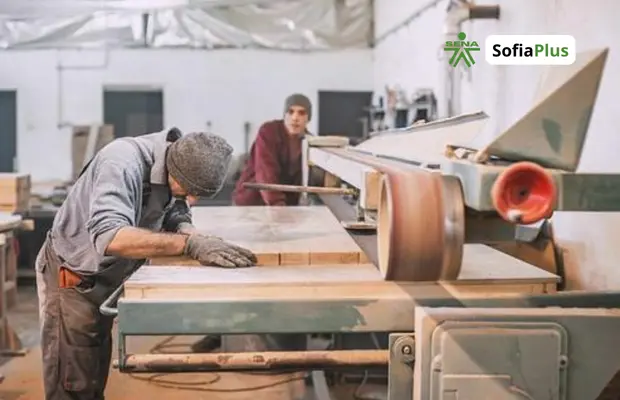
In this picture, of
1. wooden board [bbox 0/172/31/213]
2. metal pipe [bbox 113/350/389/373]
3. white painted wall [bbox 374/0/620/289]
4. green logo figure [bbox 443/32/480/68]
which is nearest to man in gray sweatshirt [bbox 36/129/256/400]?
metal pipe [bbox 113/350/389/373]

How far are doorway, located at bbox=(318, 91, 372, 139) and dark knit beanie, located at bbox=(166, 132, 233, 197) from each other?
167 inches

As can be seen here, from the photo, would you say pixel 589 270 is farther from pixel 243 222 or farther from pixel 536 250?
pixel 243 222

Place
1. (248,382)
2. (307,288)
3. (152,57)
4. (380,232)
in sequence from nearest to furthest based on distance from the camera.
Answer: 1. (380,232)
2. (307,288)
3. (248,382)
4. (152,57)

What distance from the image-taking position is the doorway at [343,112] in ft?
20.7

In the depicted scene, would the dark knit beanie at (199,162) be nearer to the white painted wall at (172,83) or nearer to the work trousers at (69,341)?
the work trousers at (69,341)

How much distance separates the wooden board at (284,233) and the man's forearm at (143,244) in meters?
0.02

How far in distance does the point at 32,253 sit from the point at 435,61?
3.33m

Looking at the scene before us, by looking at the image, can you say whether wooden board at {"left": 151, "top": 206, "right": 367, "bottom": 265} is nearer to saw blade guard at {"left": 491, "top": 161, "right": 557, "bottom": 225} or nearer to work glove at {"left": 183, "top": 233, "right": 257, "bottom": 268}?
work glove at {"left": 183, "top": 233, "right": 257, "bottom": 268}

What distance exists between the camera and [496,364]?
1338 mm

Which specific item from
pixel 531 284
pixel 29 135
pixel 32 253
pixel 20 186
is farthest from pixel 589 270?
pixel 29 135

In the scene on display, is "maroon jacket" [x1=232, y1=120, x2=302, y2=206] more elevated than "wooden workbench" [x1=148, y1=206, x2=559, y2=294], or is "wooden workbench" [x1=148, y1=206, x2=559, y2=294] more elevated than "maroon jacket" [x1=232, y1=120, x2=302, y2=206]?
"maroon jacket" [x1=232, y1=120, x2=302, y2=206]

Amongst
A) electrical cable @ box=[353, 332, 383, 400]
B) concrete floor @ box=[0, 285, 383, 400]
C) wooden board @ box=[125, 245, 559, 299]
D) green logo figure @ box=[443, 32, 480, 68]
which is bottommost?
concrete floor @ box=[0, 285, 383, 400]

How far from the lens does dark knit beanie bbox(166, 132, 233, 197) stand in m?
2.01

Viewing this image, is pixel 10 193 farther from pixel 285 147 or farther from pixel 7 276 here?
pixel 285 147
